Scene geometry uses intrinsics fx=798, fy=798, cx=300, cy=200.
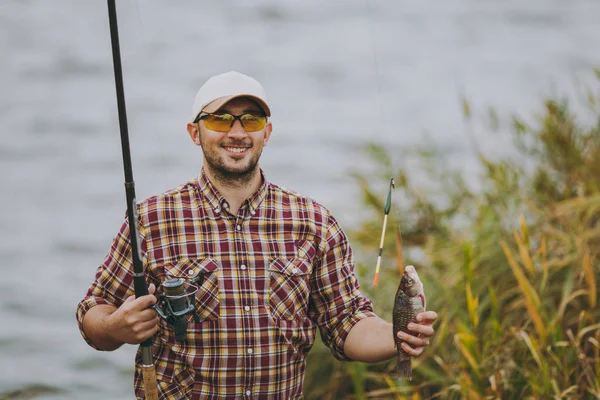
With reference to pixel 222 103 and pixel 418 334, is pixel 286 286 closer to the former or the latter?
pixel 418 334

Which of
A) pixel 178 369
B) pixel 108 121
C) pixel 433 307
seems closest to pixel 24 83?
pixel 108 121

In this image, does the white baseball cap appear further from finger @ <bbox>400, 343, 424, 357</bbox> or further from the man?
finger @ <bbox>400, 343, 424, 357</bbox>

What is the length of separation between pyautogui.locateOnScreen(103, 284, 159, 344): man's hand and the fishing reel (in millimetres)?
30

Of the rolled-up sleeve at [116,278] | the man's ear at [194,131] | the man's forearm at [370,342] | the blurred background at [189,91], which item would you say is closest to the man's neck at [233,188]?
the man's ear at [194,131]

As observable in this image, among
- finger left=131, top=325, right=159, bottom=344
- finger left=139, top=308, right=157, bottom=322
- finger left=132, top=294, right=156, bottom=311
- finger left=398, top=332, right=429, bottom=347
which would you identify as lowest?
finger left=398, top=332, right=429, bottom=347

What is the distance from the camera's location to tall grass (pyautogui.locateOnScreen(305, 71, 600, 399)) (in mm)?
3350

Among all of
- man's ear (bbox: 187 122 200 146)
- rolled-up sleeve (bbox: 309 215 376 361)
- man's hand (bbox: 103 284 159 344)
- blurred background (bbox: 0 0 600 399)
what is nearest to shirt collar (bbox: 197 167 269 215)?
man's ear (bbox: 187 122 200 146)

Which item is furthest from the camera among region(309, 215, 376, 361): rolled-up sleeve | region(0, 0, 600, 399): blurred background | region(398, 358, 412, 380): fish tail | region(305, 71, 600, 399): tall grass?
region(0, 0, 600, 399): blurred background

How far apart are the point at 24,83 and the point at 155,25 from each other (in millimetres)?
1847

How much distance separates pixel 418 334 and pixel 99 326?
81 centimetres

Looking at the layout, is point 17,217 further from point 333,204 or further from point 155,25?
point 333,204

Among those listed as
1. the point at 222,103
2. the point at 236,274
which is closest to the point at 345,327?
the point at 236,274

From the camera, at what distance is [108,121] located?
9484 mm

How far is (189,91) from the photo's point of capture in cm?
940
